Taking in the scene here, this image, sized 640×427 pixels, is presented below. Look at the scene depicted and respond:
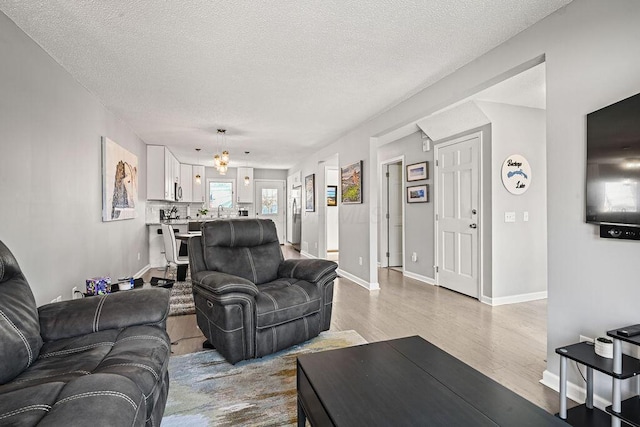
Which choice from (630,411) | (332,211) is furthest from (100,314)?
(332,211)

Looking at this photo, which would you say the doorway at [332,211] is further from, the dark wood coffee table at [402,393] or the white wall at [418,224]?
the dark wood coffee table at [402,393]

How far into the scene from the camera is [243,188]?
30.5ft

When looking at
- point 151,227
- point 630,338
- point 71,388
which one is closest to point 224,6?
point 71,388

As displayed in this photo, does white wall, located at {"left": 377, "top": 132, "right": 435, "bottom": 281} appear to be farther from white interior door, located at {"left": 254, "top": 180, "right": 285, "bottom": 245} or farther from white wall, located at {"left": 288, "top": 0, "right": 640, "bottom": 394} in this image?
white interior door, located at {"left": 254, "top": 180, "right": 285, "bottom": 245}

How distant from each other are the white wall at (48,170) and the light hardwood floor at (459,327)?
1.13 meters

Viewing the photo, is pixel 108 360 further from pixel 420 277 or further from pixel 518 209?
pixel 420 277

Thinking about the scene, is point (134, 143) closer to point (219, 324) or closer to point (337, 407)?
point (219, 324)

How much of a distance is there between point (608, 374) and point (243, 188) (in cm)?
874

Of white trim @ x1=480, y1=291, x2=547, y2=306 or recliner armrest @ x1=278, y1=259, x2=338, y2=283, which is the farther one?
white trim @ x1=480, y1=291, x2=547, y2=306

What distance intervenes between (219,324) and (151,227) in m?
4.76

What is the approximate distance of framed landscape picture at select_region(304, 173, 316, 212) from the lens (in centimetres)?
736

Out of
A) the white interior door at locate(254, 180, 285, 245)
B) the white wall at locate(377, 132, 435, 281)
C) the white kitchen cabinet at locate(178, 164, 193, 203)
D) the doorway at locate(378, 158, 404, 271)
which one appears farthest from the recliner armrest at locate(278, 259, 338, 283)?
the white interior door at locate(254, 180, 285, 245)

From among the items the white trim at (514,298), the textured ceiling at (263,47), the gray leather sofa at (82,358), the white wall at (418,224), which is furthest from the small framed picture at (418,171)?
the gray leather sofa at (82,358)

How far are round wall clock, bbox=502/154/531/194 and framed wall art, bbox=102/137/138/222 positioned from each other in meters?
4.70
